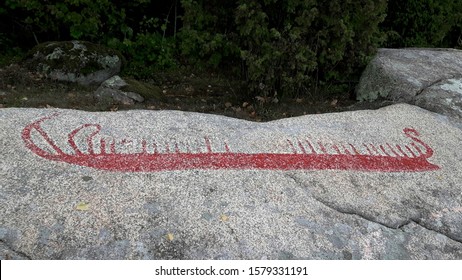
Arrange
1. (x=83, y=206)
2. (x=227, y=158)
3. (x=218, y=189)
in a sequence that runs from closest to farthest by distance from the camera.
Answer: (x=83, y=206), (x=218, y=189), (x=227, y=158)

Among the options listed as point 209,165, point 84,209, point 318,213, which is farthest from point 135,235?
point 318,213

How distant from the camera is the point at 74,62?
6.73 metres

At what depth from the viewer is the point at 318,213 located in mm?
3256

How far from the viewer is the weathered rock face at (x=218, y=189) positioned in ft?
9.41

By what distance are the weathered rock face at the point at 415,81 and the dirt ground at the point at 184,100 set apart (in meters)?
0.24

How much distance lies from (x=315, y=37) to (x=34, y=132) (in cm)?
354

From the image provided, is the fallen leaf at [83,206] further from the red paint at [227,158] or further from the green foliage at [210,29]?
the green foliage at [210,29]

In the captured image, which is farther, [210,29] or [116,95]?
[116,95]

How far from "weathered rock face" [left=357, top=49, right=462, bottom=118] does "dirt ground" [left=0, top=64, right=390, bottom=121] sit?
0.24 meters

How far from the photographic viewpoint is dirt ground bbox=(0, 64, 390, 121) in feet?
18.0

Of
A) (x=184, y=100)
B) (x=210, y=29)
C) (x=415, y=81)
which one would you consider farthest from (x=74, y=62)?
(x=415, y=81)

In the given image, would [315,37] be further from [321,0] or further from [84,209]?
[84,209]

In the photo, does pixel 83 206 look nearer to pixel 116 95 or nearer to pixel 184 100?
pixel 116 95

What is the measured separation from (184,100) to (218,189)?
319cm
